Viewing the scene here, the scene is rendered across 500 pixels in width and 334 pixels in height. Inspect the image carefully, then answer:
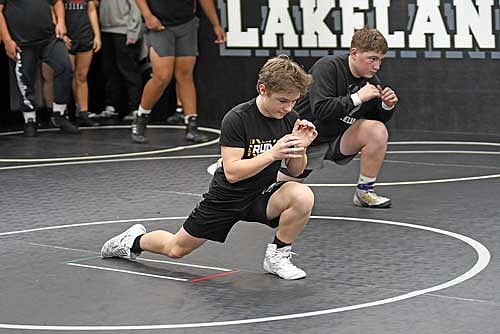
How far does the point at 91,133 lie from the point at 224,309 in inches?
292

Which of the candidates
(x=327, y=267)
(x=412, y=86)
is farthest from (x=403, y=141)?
(x=327, y=267)

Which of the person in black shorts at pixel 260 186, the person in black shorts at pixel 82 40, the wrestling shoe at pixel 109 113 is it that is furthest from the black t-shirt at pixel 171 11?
the person in black shorts at pixel 260 186

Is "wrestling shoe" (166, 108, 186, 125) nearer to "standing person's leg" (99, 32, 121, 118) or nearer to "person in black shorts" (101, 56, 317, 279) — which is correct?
"standing person's leg" (99, 32, 121, 118)

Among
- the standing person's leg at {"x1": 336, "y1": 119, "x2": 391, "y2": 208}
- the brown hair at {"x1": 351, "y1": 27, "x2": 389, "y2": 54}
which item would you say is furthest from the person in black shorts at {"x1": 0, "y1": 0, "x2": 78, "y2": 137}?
the brown hair at {"x1": 351, "y1": 27, "x2": 389, "y2": 54}

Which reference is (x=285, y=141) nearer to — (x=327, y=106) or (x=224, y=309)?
(x=224, y=309)

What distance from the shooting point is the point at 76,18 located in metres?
13.1

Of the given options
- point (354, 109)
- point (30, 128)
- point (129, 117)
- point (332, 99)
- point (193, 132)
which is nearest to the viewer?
point (332, 99)

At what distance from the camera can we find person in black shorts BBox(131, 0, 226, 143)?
452 inches

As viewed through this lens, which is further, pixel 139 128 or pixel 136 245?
pixel 139 128

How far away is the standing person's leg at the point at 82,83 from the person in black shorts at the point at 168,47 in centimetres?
172

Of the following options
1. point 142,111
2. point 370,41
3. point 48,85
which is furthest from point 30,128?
point 370,41

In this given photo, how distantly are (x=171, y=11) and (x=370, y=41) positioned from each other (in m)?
4.27

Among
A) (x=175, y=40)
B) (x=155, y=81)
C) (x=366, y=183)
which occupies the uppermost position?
(x=175, y=40)

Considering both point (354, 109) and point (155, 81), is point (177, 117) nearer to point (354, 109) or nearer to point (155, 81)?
point (155, 81)
